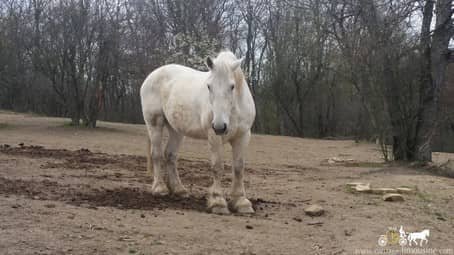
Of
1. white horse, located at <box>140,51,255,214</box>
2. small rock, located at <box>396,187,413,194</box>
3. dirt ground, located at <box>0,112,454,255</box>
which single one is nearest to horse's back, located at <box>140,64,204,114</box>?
white horse, located at <box>140,51,255,214</box>

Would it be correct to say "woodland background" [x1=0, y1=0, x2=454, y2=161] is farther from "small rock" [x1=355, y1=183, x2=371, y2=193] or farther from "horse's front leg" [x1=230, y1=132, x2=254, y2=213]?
"horse's front leg" [x1=230, y1=132, x2=254, y2=213]

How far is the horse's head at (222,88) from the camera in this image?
488 cm

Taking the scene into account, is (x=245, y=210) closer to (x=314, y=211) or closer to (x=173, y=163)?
(x=314, y=211)

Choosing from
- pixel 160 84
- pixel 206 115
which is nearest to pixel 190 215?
pixel 206 115

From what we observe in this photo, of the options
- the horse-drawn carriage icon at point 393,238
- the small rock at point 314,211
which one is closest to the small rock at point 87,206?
the small rock at point 314,211

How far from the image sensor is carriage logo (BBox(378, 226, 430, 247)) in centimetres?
419

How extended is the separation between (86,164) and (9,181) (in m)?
2.91

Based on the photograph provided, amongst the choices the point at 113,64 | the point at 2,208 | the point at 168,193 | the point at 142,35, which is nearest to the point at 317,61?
the point at 142,35

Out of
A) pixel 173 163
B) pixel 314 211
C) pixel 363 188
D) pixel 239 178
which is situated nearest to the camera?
pixel 314 211

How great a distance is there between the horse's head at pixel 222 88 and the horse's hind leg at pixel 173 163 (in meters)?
1.63

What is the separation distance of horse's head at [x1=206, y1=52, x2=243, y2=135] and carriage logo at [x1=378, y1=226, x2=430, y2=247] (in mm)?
1896

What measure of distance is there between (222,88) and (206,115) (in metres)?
0.51

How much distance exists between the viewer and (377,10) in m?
11.8

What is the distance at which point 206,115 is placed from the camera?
5.43 metres
